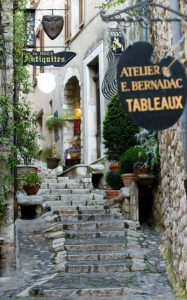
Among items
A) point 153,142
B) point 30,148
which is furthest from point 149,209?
point 30,148

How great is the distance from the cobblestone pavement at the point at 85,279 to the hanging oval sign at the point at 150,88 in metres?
3.31

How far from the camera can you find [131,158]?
12.3 metres

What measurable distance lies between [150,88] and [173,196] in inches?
157

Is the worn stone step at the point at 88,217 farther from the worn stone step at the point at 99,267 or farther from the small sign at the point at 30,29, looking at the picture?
the small sign at the point at 30,29

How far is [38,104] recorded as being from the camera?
2338 centimetres

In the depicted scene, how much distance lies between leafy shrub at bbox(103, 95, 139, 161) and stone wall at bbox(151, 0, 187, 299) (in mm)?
2752

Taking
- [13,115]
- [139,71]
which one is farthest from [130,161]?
[139,71]

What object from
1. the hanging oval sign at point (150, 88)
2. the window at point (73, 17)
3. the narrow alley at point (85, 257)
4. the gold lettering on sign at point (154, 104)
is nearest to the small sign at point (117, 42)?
the narrow alley at point (85, 257)

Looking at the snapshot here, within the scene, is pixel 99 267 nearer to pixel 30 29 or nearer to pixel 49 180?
pixel 49 180

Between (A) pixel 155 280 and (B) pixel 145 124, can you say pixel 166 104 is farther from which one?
(A) pixel 155 280

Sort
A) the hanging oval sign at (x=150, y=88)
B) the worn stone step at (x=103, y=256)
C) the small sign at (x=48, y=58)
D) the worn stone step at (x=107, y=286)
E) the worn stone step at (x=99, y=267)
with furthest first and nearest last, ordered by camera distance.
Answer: the small sign at (x=48, y=58) < the worn stone step at (x=103, y=256) < the worn stone step at (x=99, y=267) < the worn stone step at (x=107, y=286) < the hanging oval sign at (x=150, y=88)

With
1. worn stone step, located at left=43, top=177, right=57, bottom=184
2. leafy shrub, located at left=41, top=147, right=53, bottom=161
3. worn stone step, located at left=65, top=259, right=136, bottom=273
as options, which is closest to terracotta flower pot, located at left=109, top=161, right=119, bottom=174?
worn stone step, located at left=43, top=177, right=57, bottom=184

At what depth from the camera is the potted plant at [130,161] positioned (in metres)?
12.0

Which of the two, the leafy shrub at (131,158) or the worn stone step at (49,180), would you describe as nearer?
the leafy shrub at (131,158)
